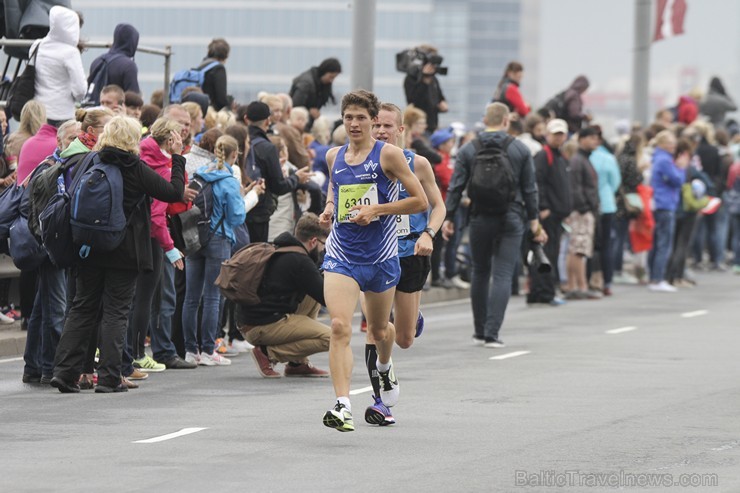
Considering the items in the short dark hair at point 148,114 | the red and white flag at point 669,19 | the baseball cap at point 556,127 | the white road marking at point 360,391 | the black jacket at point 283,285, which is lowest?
the white road marking at point 360,391

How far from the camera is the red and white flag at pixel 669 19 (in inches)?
1271

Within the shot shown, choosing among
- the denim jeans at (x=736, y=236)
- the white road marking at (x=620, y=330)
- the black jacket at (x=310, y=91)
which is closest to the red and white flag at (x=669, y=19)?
the denim jeans at (x=736, y=236)

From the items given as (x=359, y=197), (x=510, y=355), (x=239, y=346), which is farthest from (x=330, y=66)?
(x=359, y=197)

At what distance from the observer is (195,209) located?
14039 millimetres

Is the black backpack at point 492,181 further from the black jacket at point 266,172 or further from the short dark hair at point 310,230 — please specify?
the short dark hair at point 310,230

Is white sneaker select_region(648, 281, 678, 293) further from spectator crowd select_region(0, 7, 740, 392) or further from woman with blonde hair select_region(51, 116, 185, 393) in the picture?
woman with blonde hair select_region(51, 116, 185, 393)

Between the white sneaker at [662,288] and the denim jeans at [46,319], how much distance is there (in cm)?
1301

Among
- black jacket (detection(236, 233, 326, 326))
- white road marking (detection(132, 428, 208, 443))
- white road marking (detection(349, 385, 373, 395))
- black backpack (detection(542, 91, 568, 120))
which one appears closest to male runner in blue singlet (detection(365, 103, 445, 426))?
white road marking (detection(349, 385, 373, 395))

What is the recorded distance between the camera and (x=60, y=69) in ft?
53.4

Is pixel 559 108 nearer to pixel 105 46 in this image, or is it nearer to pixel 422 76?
pixel 422 76

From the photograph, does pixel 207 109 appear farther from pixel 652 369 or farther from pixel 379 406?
pixel 379 406

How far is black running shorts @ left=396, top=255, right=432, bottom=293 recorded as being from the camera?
11492mm

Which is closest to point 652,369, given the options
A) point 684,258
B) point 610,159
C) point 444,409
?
point 444,409

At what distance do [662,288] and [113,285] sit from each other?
1352cm
